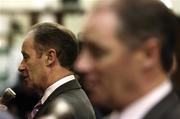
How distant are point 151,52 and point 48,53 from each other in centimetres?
176

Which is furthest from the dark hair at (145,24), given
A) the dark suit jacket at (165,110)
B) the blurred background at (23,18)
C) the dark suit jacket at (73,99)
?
the blurred background at (23,18)

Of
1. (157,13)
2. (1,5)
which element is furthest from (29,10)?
(157,13)

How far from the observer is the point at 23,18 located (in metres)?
12.5

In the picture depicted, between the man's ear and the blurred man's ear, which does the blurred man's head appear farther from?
the blurred man's ear

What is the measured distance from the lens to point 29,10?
12.6 m

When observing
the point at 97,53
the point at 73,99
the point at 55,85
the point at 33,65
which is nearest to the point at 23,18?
the point at 33,65

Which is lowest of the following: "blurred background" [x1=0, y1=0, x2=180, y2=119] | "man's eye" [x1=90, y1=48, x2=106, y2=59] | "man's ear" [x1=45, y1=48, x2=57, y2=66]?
"blurred background" [x1=0, y1=0, x2=180, y2=119]

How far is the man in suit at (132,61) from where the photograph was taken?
88.0 inches

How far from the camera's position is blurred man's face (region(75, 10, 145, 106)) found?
2240 mm

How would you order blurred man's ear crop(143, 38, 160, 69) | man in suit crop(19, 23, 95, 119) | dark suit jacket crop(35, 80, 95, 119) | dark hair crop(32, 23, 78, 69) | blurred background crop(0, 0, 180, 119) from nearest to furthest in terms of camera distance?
blurred man's ear crop(143, 38, 160, 69), dark suit jacket crop(35, 80, 95, 119), man in suit crop(19, 23, 95, 119), dark hair crop(32, 23, 78, 69), blurred background crop(0, 0, 180, 119)

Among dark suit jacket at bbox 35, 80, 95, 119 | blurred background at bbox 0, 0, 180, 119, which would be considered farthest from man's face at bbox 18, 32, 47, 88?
blurred background at bbox 0, 0, 180, 119

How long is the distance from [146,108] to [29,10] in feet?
34.6

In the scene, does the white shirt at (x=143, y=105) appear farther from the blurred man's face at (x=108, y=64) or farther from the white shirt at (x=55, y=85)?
the white shirt at (x=55, y=85)

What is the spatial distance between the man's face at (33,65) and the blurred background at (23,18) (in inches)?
203
